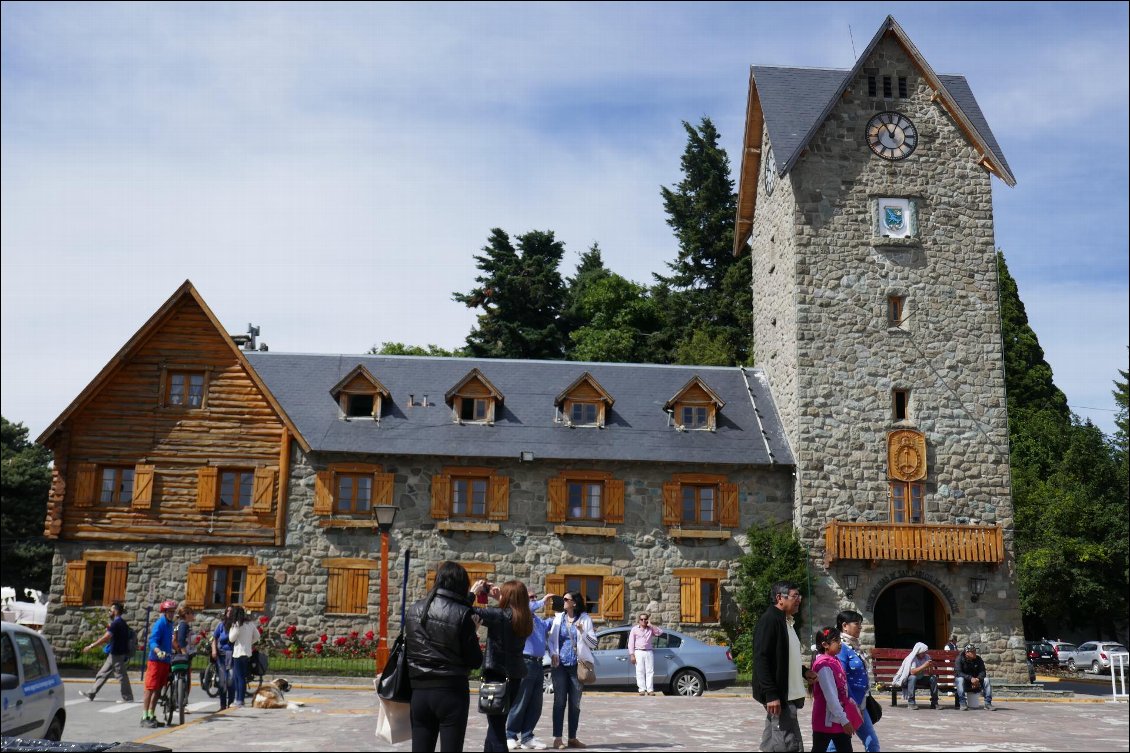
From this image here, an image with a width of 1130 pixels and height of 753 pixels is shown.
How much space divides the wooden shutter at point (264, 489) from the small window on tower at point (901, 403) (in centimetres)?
1640

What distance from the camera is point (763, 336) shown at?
33625 mm

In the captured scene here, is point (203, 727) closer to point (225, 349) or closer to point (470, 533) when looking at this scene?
point (470, 533)

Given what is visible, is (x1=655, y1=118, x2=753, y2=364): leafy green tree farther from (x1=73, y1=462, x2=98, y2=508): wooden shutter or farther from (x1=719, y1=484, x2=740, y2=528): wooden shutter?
(x1=73, y1=462, x2=98, y2=508): wooden shutter

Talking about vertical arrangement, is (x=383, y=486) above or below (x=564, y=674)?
above

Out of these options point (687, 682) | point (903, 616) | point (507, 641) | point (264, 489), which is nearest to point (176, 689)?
point (507, 641)

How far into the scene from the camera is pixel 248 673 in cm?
1811

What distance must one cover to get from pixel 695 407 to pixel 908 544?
6.71 meters

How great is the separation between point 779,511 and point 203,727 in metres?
17.9

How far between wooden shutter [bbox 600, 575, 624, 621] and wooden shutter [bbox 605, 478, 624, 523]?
1.52 metres

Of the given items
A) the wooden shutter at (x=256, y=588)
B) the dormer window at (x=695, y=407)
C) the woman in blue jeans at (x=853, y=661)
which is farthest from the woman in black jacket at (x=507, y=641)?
the dormer window at (x=695, y=407)

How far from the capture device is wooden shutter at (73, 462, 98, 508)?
28.5 m

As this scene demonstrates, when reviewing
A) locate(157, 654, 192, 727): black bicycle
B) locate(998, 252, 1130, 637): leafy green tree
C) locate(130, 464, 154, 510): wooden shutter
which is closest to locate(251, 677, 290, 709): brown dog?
locate(157, 654, 192, 727): black bicycle

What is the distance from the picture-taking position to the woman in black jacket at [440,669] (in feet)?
27.7

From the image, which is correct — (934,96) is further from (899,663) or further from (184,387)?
(184,387)
